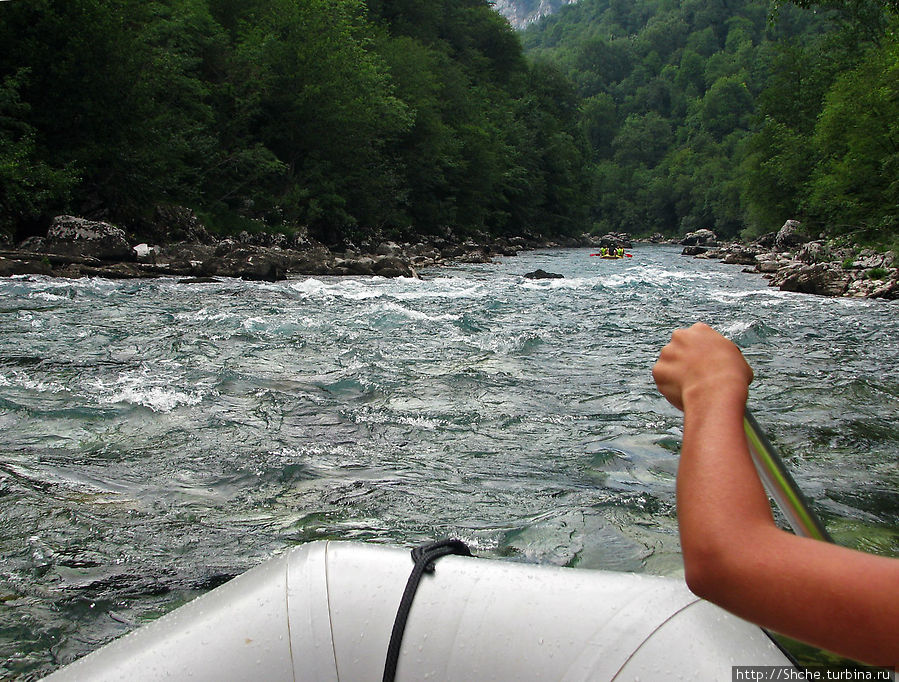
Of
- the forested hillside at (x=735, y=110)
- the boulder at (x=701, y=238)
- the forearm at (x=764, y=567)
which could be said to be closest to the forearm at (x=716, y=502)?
the forearm at (x=764, y=567)

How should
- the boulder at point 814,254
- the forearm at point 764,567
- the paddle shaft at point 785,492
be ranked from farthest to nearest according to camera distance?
the boulder at point 814,254 → the paddle shaft at point 785,492 → the forearm at point 764,567

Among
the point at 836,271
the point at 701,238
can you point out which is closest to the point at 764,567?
the point at 836,271

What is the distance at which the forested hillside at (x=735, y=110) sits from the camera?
72.0 feet

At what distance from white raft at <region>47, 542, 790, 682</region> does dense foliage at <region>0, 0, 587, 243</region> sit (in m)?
16.2

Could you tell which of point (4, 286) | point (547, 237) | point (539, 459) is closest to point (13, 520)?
point (539, 459)

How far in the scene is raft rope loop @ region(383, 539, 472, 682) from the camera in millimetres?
1329

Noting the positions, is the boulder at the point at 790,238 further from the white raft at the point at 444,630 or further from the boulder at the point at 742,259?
the white raft at the point at 444,630

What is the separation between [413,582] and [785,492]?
0.74m

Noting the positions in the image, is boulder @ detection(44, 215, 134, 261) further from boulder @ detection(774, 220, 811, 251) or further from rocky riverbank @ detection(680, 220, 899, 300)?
boulder @ detection(774, 220, 811, 251)

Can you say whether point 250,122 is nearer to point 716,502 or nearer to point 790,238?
point 790,238

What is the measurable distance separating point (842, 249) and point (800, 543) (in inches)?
966

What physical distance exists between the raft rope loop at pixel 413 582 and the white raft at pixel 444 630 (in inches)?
0.5

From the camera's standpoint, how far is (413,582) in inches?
55.9

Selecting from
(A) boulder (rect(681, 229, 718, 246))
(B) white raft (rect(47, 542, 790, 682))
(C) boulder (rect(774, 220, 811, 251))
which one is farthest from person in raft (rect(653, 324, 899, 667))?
(A) boulder (rect(681, 229, 718, 246))
